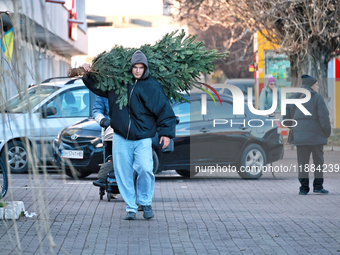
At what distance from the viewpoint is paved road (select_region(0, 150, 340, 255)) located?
5172 mm

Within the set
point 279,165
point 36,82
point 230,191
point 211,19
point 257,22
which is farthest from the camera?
point 211,19

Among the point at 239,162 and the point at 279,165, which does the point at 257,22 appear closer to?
the point at 279,165

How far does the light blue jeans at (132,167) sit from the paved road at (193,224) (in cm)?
27

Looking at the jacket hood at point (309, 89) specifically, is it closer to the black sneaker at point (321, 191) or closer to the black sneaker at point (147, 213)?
the black sneaker at point (321, 191)

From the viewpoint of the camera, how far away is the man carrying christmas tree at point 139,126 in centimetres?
659

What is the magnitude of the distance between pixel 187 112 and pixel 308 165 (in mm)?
2945

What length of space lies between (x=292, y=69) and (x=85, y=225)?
48.8ft

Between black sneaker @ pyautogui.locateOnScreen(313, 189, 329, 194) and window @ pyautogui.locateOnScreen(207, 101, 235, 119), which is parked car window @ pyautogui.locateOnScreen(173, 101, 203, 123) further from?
black sneaker @ pyautogui.locateOnScreen(313, 189, 329, 194)

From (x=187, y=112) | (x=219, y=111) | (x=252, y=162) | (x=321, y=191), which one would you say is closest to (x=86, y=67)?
(x=321, y=191)

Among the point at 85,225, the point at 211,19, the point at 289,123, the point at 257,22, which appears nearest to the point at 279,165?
the point at 289,123

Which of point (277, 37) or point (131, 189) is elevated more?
point (277, 37)

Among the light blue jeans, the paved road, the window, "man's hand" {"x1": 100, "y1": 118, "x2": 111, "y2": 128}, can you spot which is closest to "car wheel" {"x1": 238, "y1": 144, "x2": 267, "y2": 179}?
the window

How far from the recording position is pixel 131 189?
6.77m

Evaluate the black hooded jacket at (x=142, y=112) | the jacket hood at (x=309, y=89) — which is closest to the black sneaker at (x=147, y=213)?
the black hooded jacket at (x=142, y=112)
